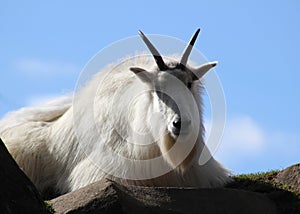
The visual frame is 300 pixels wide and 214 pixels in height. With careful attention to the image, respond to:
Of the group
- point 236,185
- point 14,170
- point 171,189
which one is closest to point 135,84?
point 236,185

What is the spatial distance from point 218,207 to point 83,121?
3.24 meters

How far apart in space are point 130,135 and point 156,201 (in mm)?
2508

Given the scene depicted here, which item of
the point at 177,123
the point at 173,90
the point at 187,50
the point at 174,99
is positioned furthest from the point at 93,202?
the point at 187,50

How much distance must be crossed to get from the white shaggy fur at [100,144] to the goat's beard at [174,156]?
1 cm

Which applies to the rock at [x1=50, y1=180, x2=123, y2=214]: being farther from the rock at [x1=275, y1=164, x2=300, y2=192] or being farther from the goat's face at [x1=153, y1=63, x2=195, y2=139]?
the rock at [x1=275, y1=164, x2=300, y2=192]

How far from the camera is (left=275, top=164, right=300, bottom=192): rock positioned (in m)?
9.20

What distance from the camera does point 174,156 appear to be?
9664 millimetres

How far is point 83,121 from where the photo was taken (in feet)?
34.8

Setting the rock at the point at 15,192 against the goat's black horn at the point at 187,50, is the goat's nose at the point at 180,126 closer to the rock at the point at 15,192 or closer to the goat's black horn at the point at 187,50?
the goat's black horn at the point at 187,50

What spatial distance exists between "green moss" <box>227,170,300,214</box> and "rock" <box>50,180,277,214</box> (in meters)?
0.16

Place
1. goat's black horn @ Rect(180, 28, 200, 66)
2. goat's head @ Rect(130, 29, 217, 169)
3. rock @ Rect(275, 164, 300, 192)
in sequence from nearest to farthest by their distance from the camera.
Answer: rock @ Rect(275, 164, 300, 192) < goat's head @ Rect(130, 29, 217, 169) < goat's black horn @ Rect(180, 28, 200, 66)

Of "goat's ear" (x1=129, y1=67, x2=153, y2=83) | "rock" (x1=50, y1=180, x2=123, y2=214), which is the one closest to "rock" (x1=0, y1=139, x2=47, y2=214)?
"rock" (x1=50, y1=180, x2=123, y2=214)

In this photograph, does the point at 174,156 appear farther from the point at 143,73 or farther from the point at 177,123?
the point at 143,73

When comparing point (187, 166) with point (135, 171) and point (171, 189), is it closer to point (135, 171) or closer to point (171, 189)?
point (135, 171)
